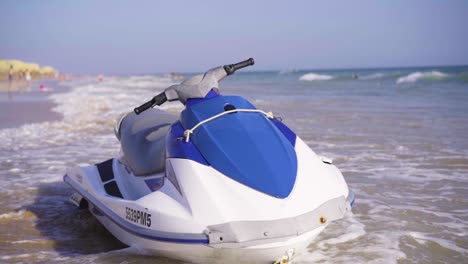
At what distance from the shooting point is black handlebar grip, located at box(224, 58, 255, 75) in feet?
11.4

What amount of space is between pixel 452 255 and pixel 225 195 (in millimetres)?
1790

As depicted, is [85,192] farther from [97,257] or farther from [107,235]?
[97,257]

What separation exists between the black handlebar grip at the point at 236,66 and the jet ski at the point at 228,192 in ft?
0.10

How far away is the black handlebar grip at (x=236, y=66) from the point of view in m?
3.47

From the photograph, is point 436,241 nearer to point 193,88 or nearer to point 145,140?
point 193,88

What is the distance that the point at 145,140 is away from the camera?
3.84m

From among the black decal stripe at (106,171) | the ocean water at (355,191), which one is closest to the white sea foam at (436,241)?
the ocean water at (355,191)

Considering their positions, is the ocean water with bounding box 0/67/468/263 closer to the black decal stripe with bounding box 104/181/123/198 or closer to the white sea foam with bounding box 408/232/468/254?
the white sea foam with bounding box 408/232/468/254

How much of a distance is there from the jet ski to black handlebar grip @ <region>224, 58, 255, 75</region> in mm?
29

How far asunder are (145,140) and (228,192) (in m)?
1.34

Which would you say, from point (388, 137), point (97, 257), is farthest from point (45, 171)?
point (388, 137)

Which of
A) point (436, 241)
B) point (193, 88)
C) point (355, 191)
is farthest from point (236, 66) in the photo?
point (355, 191)

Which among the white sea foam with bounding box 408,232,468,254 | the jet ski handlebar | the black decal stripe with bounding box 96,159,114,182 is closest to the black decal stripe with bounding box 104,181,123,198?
the black decal stripe with bounding box 96,159,114,182

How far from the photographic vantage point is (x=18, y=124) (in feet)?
36.5
